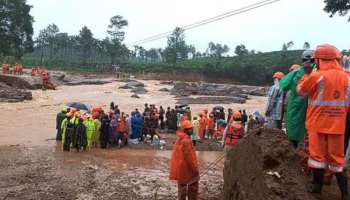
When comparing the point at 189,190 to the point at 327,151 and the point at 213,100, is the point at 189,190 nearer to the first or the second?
the point at 327,151

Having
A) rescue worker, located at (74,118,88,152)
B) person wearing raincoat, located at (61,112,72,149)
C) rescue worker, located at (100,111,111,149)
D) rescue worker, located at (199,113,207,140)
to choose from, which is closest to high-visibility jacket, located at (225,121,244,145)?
rescue worker, located at (74,118,88,152)

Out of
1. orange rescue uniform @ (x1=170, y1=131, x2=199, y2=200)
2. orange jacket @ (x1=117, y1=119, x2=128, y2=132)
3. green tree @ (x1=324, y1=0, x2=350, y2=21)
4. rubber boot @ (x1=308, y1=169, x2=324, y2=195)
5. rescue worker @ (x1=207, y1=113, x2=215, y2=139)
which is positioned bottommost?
rescue worker @ (x1=207, y1=113, x2=215, y2=139)

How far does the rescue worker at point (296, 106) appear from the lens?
5.85 m

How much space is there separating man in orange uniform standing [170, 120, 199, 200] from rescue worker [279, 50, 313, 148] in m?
2.24

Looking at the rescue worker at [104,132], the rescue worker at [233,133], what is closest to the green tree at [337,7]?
the rescue worker at [104,132]

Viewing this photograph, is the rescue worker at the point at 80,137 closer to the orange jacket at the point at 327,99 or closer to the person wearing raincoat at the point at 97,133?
the person wearing raincoat at the point at 97,133

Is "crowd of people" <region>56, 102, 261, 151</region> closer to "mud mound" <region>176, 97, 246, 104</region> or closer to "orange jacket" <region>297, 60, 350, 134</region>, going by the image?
"orange jacket" <region>297, 60, 350, 134</region>

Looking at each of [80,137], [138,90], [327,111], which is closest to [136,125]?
[80,137]

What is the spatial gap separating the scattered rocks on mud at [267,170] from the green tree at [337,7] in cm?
2212

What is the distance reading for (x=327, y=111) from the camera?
5078 millimetres

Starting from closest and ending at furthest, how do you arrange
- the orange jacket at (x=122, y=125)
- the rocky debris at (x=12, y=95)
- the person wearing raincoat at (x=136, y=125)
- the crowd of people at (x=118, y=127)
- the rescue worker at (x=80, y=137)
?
1. the rescue worker at (x=80, y=137)
2. the crowd of people at (x=118, y=127)
3. the orange jacket at (x=122, y=125)
4. the person wearing raincoat at (x=136, y=125)
5. the rocky debris at (x=12, y=95)

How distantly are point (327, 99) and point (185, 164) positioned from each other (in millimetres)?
3434

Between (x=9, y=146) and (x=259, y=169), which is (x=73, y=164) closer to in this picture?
(x=9, y=146)

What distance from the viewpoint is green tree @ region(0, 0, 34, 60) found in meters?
60.4
